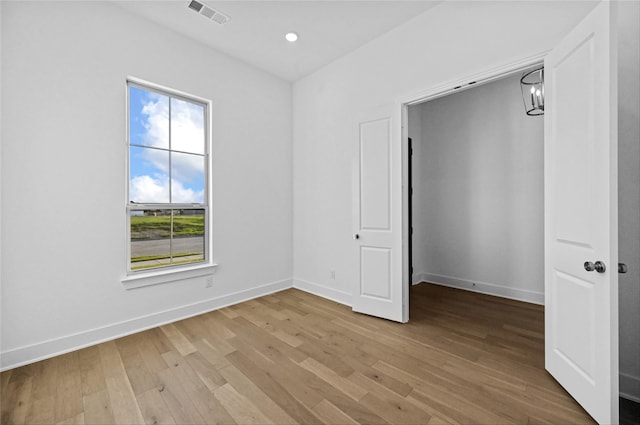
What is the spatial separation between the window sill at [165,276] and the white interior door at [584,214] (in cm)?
334

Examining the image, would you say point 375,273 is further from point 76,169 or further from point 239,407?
point 76,169

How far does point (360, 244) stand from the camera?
3219 millimetres

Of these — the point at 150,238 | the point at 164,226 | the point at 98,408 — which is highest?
the point at 164,226

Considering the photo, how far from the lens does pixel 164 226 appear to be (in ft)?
9.94

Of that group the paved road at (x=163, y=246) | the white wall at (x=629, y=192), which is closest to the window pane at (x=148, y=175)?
the paved road at (x=163, y=246)

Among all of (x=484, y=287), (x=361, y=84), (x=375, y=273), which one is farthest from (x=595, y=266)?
(x=361, y=84)

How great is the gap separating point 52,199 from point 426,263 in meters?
4.81

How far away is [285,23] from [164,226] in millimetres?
2630

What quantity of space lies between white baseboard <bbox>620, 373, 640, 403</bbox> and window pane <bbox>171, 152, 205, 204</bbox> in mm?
4073

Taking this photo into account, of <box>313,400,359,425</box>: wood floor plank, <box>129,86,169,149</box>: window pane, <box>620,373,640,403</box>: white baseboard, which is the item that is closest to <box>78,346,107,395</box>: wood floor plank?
<box>313,400,359,425</box>: wood floor plank

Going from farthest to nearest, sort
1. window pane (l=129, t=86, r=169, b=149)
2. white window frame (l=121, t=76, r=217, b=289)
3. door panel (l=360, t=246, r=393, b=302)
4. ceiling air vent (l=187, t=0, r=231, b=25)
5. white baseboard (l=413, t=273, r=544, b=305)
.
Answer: white baseboard (l=413, t=273, r=544, b=305) < door panel (l=360, t=246, r=393, b=302) < window pane (l=129, t=86, r=169, b=149) < white window frame (l=121, t=76, r=217, b=289) < ceiling air vent (l=187, t=0, r=231, b=25)

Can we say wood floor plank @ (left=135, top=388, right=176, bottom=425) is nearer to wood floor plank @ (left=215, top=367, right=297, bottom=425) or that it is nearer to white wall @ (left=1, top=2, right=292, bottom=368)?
wood floor plank @ (left=215, top=367, right=297, bottom=425)

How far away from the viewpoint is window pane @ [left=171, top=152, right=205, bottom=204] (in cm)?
312

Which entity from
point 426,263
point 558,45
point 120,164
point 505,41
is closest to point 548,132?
point 558,45
